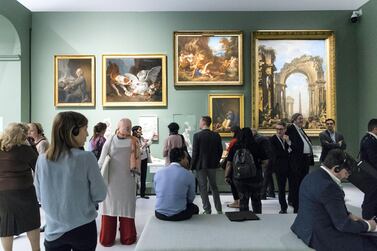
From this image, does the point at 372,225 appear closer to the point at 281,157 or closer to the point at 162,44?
the point at 281,157

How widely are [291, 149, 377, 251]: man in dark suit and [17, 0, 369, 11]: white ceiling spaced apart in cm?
916

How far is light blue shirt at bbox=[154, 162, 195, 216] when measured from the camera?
5301mm

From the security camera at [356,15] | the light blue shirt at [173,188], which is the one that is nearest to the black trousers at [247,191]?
the light blue shirt at [173,188]

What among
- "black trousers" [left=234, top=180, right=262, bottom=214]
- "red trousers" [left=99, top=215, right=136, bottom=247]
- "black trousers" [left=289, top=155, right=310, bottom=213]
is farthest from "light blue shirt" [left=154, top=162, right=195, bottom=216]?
"black trousers" [left=289, top=155, right=310, bottom=213]

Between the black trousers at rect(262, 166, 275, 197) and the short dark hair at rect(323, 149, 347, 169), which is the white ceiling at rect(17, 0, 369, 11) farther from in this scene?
the short dark hair at rect(323, 149, 347, 169)

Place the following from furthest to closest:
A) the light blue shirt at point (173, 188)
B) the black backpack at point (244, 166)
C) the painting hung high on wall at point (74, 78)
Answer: the painting hung high on wall at point (74, 78) < the black backpack at point (244, 166) < the light blue shirt at point (173, 188)

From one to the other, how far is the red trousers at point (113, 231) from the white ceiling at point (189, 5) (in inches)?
310

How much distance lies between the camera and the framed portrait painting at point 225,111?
12539mm

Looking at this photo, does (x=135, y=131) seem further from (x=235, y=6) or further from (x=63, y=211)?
Answer: (x=63, y=211)

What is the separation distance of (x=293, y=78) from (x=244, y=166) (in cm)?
674

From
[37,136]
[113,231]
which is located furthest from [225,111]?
[37,136]

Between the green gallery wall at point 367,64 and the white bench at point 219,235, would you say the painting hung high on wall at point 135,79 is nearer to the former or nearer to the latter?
the green gallery wall at point 367,64

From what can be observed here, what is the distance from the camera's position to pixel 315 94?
12617 mm

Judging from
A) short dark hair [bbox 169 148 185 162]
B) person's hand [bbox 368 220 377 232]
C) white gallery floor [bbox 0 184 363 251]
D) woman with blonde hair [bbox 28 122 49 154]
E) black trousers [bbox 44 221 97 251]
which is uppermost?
woman with blonde hair [bbox 28 122 49 154]
